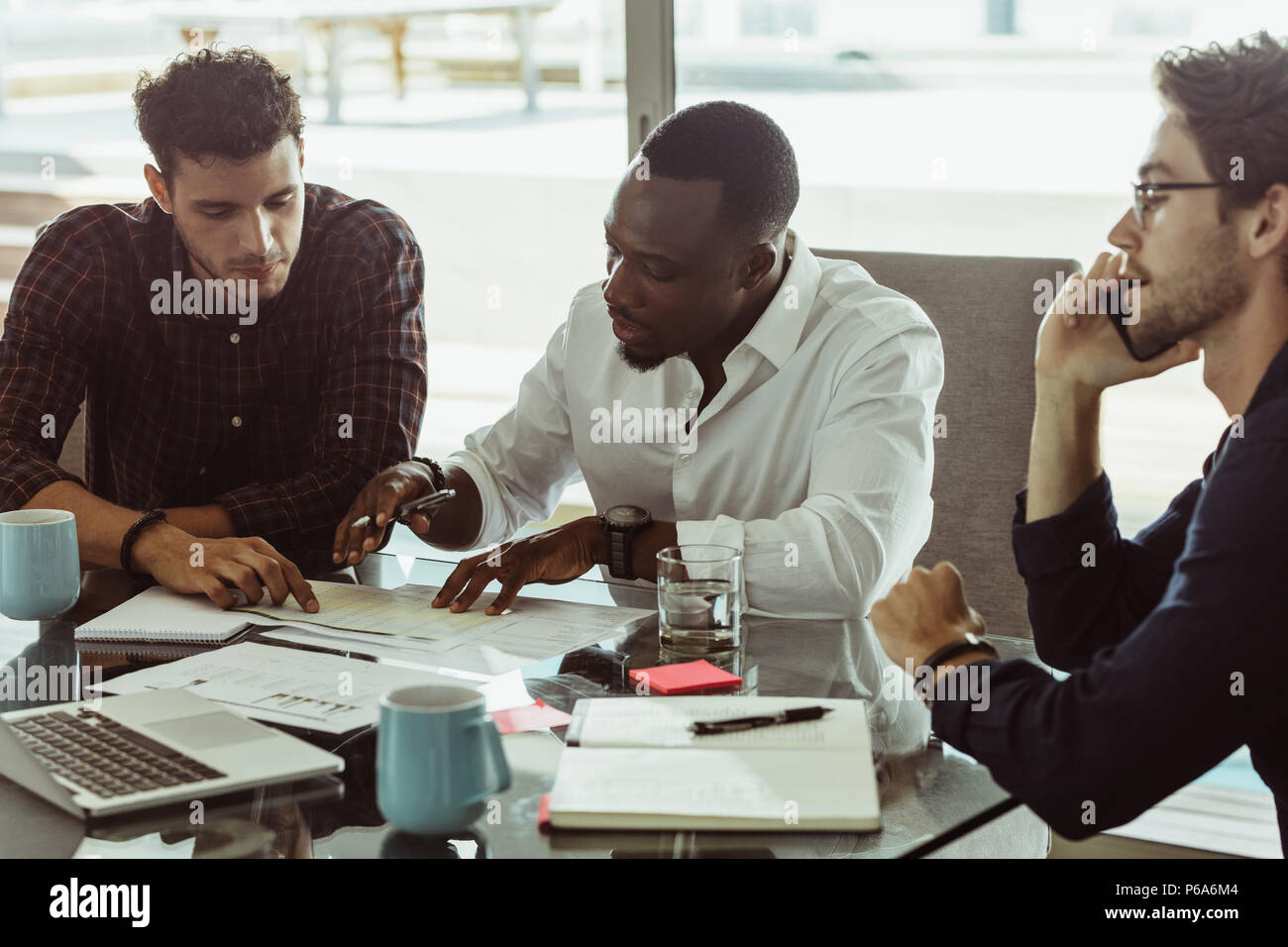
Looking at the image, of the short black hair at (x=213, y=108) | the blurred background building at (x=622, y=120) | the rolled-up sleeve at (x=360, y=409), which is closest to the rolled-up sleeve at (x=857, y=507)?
the rolled-up sleeve at (x=360, y=409)

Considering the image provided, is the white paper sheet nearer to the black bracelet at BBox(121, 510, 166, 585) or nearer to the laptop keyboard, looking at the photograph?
the laptop keyboard

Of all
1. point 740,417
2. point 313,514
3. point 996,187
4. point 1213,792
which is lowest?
point 1213,792

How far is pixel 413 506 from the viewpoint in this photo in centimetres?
167

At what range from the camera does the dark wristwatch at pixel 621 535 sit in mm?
1603

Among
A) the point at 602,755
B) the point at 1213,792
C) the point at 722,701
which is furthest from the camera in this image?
the point at 1213,792

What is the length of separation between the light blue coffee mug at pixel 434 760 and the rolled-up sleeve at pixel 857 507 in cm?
61

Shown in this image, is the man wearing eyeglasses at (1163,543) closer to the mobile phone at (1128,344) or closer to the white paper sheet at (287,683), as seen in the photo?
the mobile phone at (1128,344)

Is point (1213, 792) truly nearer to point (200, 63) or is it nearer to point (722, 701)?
point (722, 701)

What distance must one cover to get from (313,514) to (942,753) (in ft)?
3.35

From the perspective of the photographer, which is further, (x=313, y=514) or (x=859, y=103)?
(x=859, y=103)

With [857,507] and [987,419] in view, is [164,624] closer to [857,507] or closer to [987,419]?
[857,507]

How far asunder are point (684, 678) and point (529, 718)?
0.54 feet

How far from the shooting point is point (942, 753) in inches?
45.5
